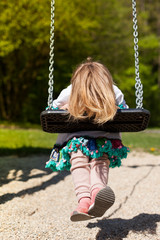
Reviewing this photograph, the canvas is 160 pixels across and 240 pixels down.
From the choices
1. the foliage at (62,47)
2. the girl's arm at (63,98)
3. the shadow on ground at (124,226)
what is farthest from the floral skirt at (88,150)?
the foliage at (62,47)

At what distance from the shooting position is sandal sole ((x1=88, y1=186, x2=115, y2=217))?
2033mm

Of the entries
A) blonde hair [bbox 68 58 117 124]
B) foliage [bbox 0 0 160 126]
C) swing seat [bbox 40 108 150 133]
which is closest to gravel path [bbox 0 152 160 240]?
swing seat [bbox 40 108 150 133]

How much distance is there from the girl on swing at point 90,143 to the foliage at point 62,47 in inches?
464

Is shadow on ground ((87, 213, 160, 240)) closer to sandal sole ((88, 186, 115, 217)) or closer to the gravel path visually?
the gravel path

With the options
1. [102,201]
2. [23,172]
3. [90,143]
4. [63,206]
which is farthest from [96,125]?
[23,172]

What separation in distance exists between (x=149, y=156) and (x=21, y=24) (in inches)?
379

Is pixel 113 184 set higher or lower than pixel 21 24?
lower

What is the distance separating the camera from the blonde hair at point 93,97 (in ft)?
7.30

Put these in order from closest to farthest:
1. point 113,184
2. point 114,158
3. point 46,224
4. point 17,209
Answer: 1. point 114,158
2. point 46,224
3. point 17,209
4. point 113,184

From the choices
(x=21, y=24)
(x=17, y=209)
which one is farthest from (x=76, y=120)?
(x=21, y=24)

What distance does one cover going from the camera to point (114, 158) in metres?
2.56

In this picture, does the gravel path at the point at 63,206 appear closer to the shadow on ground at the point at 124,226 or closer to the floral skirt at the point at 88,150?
the shadow on ground at the point at 124,226

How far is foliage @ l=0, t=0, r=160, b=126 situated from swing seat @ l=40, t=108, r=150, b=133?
11812 millimetres

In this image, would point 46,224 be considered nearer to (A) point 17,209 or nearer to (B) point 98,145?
(A) point 17,209
